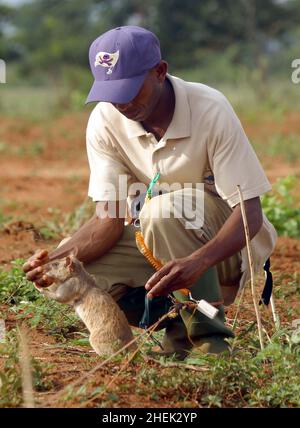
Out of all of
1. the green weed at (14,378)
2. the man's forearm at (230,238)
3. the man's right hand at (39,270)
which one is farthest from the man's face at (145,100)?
the green weed at (14,378)

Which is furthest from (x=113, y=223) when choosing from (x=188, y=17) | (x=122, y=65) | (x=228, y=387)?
(x=188, y=17)

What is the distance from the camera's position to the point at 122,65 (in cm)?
372

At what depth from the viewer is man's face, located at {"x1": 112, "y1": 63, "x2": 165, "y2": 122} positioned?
12.3 ft

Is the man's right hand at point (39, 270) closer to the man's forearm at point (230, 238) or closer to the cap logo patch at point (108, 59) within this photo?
the man's forearm at point (230, 238)

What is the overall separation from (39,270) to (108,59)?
33.2 inches

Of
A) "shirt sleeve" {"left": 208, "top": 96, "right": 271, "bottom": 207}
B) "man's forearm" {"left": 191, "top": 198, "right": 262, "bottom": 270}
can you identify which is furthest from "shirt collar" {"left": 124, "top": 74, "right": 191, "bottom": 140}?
"man's forearm" {"left": 191, "top": 198, "right": 262, "bottom": 270}

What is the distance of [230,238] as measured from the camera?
12.0 feet

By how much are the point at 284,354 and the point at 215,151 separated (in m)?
0.83

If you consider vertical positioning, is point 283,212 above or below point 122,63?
below

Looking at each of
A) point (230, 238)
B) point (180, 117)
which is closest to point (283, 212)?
point (180, 117)

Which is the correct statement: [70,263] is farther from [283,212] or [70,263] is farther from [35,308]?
[283,212]

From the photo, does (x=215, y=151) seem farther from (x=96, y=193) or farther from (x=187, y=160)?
(x=96, y=193)

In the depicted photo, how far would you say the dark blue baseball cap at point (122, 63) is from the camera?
3.68 m

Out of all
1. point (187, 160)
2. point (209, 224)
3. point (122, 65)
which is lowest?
point (209, 224)
